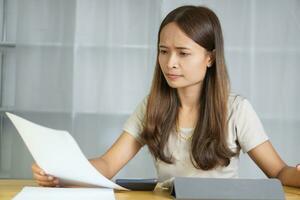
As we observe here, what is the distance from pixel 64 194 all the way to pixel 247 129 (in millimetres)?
631

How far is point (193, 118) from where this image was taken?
54.9 inches

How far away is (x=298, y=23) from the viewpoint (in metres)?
3.06

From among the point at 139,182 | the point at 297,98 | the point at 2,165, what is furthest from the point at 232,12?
the point at 139,182

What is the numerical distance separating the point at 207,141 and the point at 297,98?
1.93m

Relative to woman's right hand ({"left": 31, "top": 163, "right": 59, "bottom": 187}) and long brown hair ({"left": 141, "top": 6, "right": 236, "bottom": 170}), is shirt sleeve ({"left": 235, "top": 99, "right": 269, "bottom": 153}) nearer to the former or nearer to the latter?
long brown hair ({"left": 141, "top": 6, "right": 236, "bottom": 170})

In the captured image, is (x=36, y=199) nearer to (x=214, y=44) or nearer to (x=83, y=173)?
(x=83, y=173)

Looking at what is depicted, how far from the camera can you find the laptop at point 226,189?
0.86m

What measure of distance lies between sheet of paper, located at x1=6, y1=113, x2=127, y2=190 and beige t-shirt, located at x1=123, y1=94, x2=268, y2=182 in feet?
1.24

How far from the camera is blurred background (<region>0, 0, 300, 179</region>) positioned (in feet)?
9.73

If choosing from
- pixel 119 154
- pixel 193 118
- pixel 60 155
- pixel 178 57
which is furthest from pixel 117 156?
pixel 60 155

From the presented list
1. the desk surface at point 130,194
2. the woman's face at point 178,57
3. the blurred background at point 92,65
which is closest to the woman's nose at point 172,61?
the woman's face at point 178,57

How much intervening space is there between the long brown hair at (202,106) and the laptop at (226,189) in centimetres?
39

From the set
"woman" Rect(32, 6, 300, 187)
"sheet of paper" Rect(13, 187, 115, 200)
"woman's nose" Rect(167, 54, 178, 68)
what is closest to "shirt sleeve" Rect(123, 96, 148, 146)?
"woman" Rect(32, 6, 300, 187)

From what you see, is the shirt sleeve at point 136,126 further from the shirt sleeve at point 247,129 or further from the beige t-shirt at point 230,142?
the shirt sleeve at point 247,129
